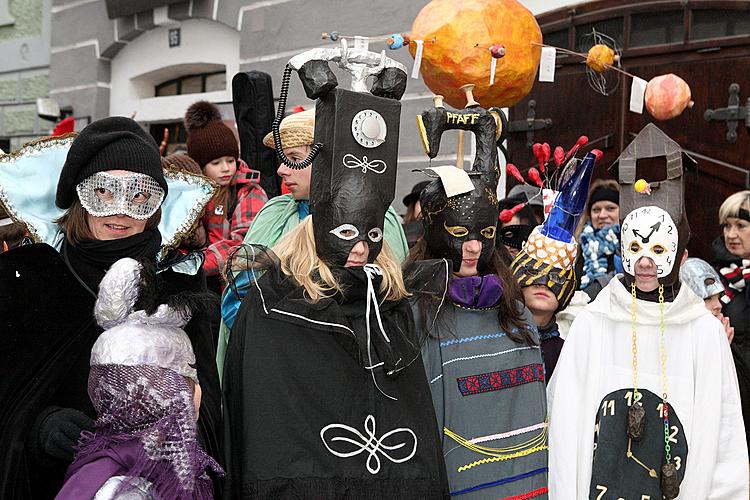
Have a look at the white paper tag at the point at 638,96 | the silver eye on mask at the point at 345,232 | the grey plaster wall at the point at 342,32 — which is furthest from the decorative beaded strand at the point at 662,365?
the grey plaster wall at the point at 342,32

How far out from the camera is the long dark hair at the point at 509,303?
3494mm

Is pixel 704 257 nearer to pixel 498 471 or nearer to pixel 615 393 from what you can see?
pixel 615 393

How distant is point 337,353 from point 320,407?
181 mm

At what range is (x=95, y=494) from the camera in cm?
254

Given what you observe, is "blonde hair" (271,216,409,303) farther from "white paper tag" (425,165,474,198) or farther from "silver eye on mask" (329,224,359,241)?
"white paper tag" (425,165,474,198)

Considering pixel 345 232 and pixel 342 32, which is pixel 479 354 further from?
pixel 342 32

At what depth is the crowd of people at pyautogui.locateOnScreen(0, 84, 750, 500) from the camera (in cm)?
277

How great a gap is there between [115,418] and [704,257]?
4289 millimetres

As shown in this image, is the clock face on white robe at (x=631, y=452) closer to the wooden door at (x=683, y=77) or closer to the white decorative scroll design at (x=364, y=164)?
the white decorative scroll design at (x=364, y=164)

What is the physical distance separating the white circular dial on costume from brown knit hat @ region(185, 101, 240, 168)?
2.17m

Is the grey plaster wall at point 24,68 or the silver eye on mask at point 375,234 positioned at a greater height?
the grey plaster wall at point 24,68

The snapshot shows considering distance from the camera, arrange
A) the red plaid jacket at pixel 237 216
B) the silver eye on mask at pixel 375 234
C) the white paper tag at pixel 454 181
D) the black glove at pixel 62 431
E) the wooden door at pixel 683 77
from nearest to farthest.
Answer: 1. the black glove at pixel 62 431
2. the silver eye on mask at pixel 375 234
3. the white paper tag at pixel 454 181
4. the red plaid jacket at pixel 237 216
5. the wooden door at pixel 683 77

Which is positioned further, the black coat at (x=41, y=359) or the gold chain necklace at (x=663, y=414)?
the gold chain necklace at (x=663, y=414)

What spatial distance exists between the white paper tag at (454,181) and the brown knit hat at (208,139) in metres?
1.92
